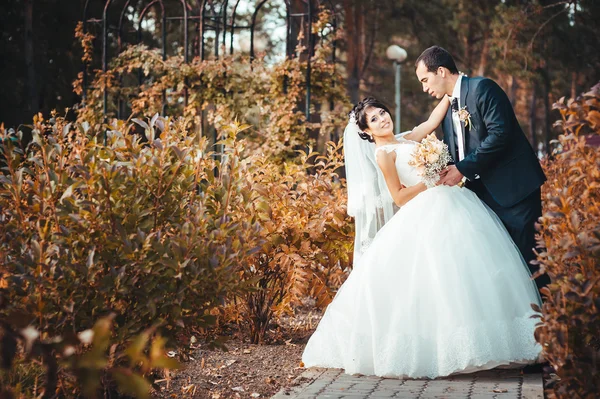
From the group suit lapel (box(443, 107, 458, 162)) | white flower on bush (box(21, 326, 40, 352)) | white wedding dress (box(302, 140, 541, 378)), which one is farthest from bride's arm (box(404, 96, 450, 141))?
white flower on bush (box(21, 326, 40, 352))

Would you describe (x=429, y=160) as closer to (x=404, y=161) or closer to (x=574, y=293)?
(x=404, y=161)

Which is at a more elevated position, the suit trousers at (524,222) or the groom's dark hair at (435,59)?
the groom's dark hair at (435,59)

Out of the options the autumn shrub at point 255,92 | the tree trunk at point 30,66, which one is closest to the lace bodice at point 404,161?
the autumn shrub at point 255,92

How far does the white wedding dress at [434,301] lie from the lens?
4461 mm

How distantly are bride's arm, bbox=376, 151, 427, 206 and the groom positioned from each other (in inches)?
7.2

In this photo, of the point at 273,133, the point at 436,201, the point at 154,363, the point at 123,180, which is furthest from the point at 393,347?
the point at 273,133

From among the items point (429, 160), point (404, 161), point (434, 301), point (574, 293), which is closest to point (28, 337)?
point (574, 293)

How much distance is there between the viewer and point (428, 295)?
461cm

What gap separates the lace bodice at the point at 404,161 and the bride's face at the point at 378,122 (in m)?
0.10

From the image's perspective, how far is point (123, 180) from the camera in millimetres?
3857

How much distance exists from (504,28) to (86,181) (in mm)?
15089

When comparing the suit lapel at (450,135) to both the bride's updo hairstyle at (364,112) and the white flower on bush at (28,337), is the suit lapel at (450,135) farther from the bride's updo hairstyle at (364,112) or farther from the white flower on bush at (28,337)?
the white flower on bush at (28,337)

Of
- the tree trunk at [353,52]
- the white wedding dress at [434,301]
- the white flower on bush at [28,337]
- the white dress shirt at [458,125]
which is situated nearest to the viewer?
the white flower on bush at [28,337]

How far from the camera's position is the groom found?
4961mm
